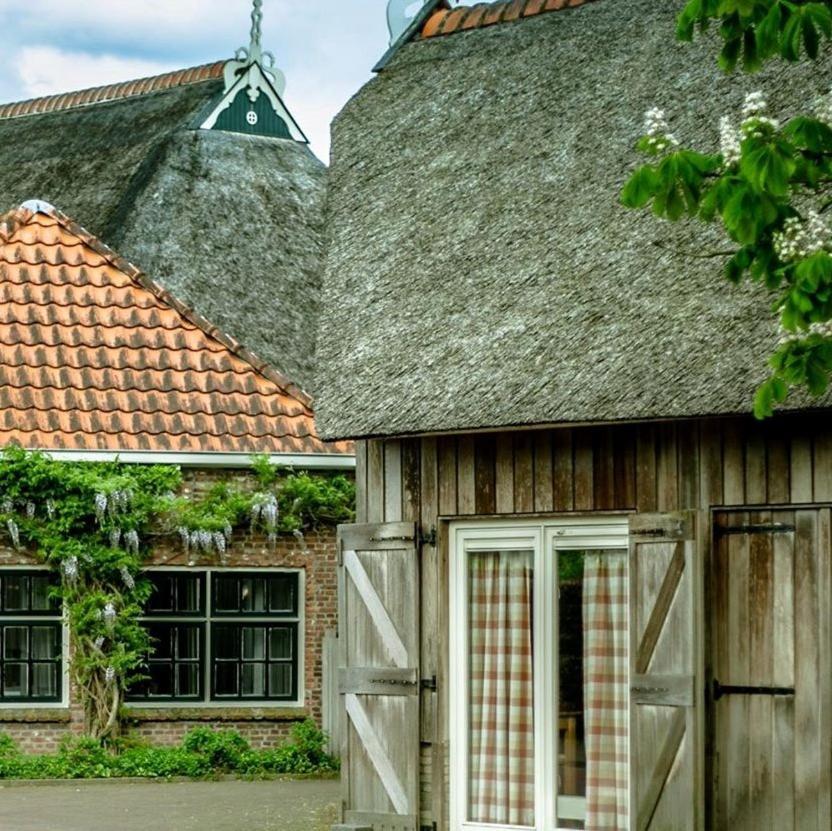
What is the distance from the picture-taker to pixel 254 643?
18.0m

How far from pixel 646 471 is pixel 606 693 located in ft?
4.35

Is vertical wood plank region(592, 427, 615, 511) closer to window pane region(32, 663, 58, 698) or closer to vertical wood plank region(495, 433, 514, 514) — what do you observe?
vertical wood plank region(495, 433, 514, 514)

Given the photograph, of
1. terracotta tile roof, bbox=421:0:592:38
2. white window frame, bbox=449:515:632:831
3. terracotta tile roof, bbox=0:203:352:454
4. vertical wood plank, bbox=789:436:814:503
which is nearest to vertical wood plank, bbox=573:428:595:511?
white window frame, bbox=449:515:632:831

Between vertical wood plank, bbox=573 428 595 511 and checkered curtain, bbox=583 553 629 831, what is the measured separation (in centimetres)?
33

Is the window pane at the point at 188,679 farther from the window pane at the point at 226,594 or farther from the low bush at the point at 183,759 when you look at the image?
the window pane at the point at 226,594

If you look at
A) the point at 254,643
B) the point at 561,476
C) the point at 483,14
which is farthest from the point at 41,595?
the point at 561,476

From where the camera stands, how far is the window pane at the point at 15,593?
17359mm

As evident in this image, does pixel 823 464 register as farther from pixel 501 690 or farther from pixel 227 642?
pixel 227 642

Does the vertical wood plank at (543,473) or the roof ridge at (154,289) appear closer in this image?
the vertical wood plank at (543,473)

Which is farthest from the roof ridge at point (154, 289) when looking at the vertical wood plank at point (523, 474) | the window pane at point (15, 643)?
the vertical wood plank at point (523, 474)

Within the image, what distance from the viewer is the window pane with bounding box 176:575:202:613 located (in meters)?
17.9

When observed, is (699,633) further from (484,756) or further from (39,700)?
(39,700)

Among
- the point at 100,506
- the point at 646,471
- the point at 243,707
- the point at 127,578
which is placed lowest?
the point at 243,707

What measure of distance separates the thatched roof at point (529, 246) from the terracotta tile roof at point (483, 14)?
0.11m
